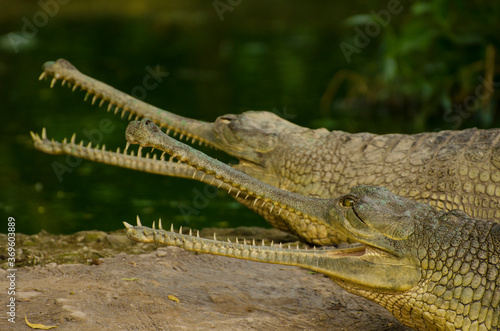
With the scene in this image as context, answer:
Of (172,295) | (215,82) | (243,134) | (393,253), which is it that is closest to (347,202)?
(393,253)

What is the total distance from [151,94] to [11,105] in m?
2.43

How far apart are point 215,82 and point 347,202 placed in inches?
410

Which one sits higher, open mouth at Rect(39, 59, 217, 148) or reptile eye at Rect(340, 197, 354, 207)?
open mouth at Rect(39, 59, 217, 148)

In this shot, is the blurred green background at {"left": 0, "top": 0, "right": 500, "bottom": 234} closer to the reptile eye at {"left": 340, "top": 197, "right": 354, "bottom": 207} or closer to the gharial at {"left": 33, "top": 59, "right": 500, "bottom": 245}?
the gharial at {"left": 33, "top": 59, "right": 500, "bottom": 245}

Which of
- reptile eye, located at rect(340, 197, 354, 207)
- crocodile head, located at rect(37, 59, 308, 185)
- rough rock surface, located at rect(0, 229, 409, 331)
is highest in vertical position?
crocodile head, located at rect(37, 59, 308, 185)

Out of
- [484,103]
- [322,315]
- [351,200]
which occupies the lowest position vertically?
[322,315]

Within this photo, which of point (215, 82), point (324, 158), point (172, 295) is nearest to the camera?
point (172, 295)

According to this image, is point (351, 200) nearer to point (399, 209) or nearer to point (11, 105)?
point (399, 209)

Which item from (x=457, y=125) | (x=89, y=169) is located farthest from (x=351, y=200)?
(x=457, y=125)

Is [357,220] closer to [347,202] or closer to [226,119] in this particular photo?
[347,202]

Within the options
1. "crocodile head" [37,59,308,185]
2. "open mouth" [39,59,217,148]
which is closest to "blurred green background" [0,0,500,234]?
"crocodile head" [37,59,308,185]

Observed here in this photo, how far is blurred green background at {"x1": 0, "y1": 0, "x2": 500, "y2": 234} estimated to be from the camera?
7.61m

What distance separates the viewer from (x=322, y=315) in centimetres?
449

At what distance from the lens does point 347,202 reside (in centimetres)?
387
